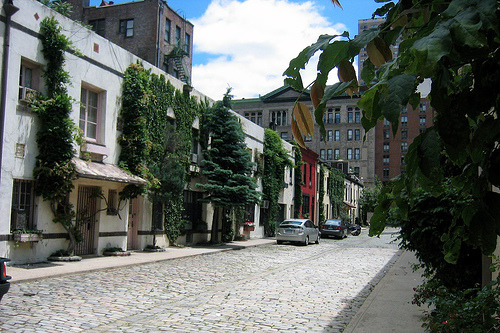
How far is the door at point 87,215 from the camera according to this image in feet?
53.0

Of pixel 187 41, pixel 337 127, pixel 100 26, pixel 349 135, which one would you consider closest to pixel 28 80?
pixel 100 26

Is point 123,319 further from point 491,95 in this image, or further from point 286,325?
point 491,95

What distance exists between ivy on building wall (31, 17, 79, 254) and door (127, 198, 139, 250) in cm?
462

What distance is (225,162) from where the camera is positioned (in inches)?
939

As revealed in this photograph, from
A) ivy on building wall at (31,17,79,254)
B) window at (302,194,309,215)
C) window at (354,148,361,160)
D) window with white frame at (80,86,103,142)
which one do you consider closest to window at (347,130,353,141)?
window at (354,148,361,160)

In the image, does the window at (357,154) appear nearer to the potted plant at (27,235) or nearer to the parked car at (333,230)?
the parked car at (333,230)

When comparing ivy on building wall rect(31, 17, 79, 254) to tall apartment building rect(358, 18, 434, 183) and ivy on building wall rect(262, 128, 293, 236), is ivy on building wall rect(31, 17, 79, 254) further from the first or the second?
tall apartment building rect(358, 18, 434, 183)

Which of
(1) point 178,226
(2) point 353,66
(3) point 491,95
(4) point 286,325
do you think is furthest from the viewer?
(1) point 178,226

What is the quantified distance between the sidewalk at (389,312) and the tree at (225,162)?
40.2ft

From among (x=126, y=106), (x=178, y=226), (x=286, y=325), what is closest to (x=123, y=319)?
(x=286, y=325)

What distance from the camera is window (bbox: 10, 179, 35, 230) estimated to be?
13.4m

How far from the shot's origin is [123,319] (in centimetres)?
769

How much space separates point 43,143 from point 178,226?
8937mm

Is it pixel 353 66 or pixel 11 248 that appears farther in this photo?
pixel 11 248
